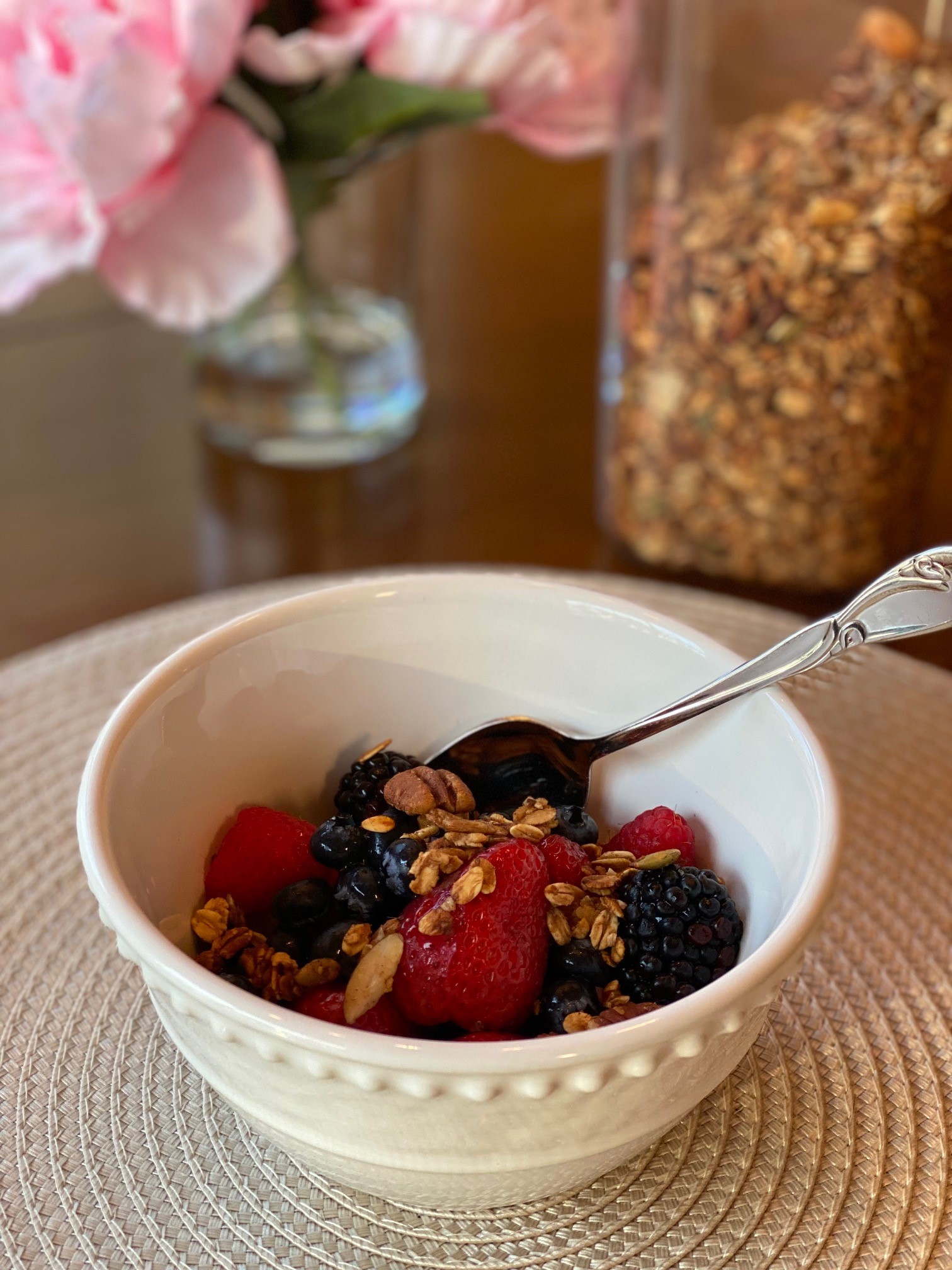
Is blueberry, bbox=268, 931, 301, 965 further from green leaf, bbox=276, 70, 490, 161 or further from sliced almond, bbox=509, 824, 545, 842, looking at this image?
green leaf, bbox=276, 70, 490, 161

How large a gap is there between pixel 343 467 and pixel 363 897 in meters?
0.61

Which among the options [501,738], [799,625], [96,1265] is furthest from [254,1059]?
[799,625]

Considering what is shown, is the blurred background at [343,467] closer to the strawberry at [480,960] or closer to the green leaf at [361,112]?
the green leaf at [361,112]

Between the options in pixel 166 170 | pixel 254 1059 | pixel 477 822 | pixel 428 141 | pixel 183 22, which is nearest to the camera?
pixel 254 1059

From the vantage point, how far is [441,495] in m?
1.08

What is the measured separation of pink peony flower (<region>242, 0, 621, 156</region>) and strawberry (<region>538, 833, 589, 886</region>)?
0.51m

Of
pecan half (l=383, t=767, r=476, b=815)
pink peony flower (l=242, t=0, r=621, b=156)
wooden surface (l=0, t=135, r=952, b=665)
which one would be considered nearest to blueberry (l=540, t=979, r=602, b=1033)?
pecan half (l=383, t=767, r=476, b=815)

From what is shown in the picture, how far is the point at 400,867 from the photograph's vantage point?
54 centimetres

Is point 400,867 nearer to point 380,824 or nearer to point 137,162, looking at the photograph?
point 380,824

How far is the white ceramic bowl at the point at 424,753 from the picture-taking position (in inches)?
16.1

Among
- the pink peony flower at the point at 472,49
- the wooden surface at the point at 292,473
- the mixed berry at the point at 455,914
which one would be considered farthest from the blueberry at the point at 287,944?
the pink peony flower at the point at 472,49

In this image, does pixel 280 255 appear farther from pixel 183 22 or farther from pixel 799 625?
pixel 799 625

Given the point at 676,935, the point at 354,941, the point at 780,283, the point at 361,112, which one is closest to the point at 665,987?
the point at 676,935

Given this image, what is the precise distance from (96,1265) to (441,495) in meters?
0.71
